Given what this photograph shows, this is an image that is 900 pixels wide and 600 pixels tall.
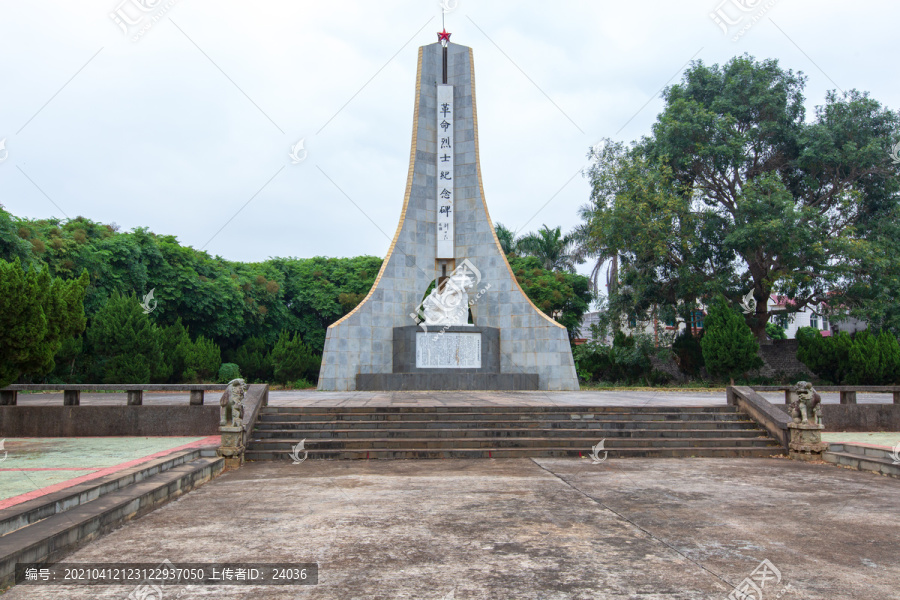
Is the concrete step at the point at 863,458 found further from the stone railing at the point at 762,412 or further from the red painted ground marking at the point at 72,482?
the red painted ground marking at the point at 72,482

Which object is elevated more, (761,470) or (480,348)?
(480,348)

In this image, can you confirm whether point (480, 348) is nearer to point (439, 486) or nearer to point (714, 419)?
point (714, 419)

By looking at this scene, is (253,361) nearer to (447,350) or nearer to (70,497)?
(447,350)

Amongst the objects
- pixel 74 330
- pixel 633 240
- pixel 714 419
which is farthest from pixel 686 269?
pixel 74 330

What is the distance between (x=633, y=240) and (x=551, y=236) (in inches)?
537

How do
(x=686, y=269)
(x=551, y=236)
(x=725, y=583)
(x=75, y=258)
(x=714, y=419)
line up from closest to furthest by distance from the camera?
(x=725, y=583) < (x=714, y=419) < (x=75, y=258) < (x=686, y=269) < (x=551, y=236)

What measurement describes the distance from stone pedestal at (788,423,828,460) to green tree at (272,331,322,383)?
1780 cm

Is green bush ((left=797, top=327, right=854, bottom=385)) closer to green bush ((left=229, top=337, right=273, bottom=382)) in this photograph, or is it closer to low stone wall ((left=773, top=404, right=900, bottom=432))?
low stone wall ((left=773, top=404, right=900, bottom=432))

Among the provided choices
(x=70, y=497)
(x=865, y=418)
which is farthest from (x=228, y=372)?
(x=865, y=418)

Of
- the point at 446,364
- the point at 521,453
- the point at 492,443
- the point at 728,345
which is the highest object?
the point at 728,345

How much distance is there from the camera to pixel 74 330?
1146cm

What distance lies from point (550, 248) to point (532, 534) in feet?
104

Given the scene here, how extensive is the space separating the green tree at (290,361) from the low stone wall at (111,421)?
40.9 feet

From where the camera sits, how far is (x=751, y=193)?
72.0 ft
